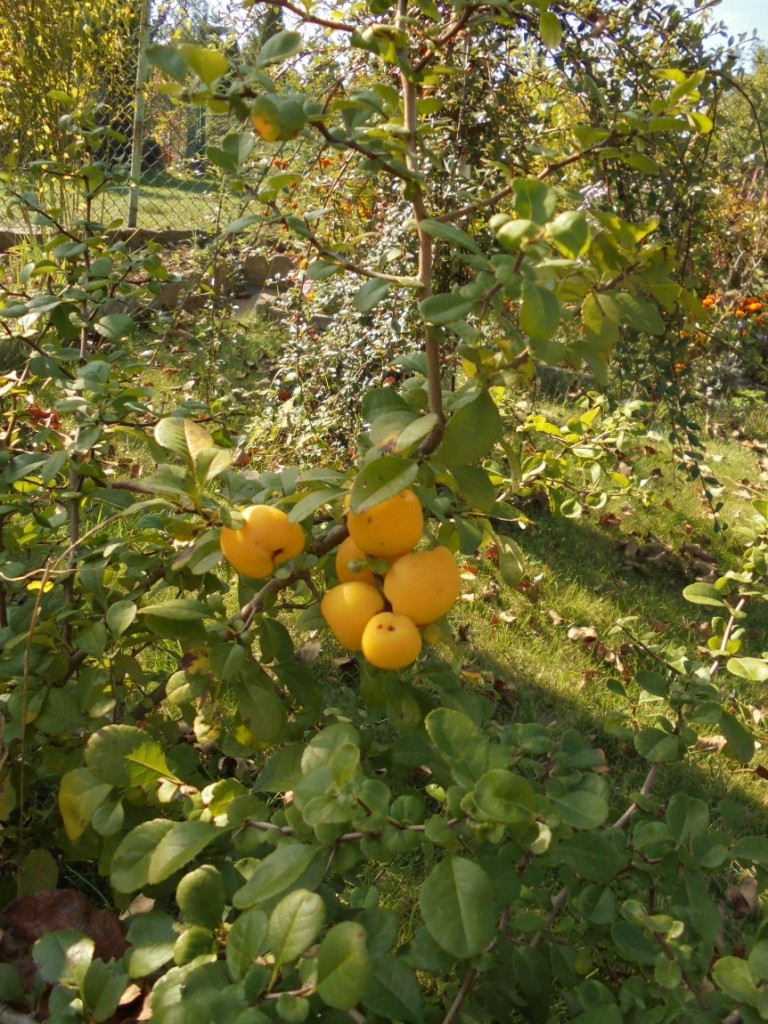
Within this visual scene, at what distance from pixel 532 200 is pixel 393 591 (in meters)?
0.40

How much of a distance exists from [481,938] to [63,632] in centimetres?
87

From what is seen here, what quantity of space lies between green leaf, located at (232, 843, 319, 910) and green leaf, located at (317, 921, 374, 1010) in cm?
8

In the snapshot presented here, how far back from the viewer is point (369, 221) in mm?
3396

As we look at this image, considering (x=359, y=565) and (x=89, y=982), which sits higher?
(x=359, y=565)

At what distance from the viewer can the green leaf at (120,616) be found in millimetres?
1070

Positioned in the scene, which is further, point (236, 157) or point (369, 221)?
point (369, 221)

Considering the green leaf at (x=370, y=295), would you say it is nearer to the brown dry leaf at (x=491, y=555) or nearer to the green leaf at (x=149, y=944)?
the green leaf at (x=149, y=944)

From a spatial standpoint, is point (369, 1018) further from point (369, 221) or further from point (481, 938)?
point (369, 221)

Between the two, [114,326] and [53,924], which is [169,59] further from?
[53,924]

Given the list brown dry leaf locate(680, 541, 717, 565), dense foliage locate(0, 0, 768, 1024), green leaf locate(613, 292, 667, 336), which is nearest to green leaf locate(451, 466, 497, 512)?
dense foliage locate(0, 0, 768, 1024)

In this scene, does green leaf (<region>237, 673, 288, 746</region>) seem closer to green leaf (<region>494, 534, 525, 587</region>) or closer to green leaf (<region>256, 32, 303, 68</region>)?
green leaf (<region>494, 534, 525, 587</region>)

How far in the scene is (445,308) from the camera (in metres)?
0.85

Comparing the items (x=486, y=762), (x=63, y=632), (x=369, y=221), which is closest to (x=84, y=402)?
(x=63, y=632)

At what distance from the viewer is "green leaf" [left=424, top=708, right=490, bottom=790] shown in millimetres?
799
